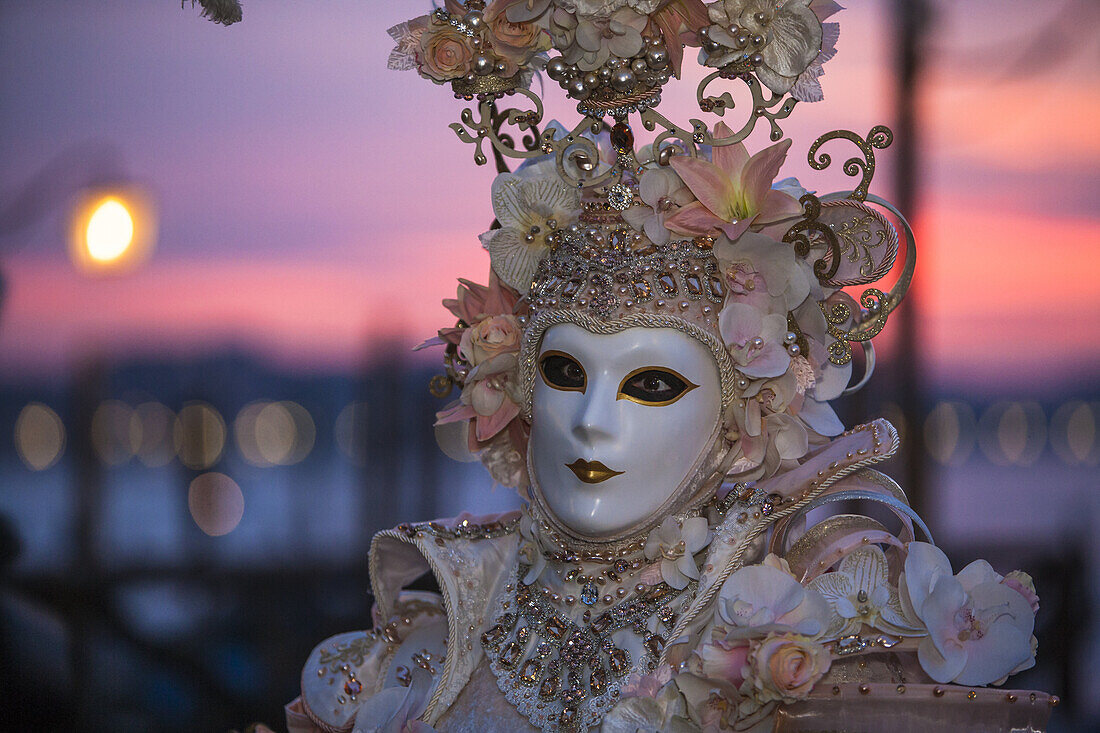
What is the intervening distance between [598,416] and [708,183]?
44 centimetres

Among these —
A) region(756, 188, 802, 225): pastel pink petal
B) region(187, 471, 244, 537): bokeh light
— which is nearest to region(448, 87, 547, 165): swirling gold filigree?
region(756, 188, 802, 225): pastel pink petal

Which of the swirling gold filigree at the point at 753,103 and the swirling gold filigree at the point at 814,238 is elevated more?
the swirling gold filigree at the point at 753,103

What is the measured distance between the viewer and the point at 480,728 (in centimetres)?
198

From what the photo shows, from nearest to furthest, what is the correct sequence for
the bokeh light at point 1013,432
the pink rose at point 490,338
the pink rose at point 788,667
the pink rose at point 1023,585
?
the pink rose at point 788,667
the pink rose at point 1023,585
the pink rose at point 490,338
the bokeh light at point 1013,432

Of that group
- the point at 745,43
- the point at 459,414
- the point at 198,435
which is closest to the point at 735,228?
the point at 745,43

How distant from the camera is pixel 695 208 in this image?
1972 mm

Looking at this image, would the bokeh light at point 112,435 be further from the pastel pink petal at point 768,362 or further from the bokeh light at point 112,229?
the pastel pink petal at point 768,362

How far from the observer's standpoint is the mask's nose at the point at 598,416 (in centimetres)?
190

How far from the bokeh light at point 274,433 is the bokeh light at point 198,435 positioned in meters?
0.07

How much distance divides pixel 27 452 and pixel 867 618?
132 inches

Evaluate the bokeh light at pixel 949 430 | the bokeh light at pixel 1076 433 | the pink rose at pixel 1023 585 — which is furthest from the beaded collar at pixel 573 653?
the bokeh light at pixel 1076 433

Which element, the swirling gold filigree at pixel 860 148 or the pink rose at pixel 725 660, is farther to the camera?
the swirling gold filigree at pixel 860 148

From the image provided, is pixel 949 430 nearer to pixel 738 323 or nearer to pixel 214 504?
pixel 738 323

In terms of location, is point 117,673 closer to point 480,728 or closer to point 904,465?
point 480,728
